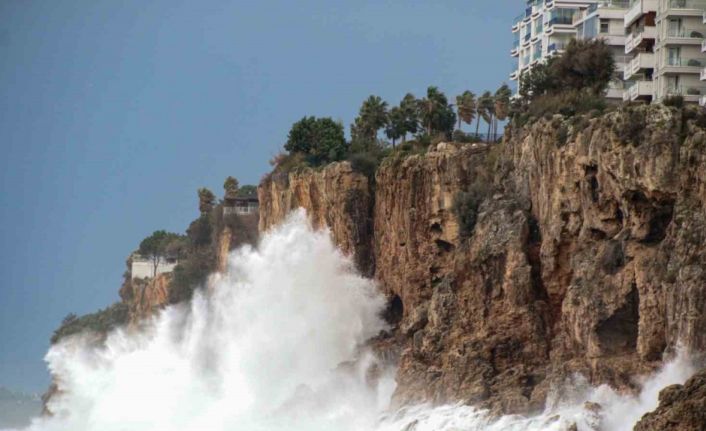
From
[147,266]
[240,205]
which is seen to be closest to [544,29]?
[240,205]

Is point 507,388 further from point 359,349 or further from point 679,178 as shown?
point 359,349

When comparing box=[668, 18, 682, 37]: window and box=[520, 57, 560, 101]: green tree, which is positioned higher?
box=[668, 18, 682, 37]: window

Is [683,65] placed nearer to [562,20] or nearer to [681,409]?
[562,20]

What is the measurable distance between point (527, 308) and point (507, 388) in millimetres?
2418

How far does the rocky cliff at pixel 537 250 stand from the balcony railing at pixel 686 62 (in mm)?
6135

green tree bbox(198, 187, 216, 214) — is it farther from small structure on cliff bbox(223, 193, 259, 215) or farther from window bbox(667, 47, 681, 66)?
window bbox(667, 47, 681, 66)

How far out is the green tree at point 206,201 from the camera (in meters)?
113

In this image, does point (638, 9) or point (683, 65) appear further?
point (638, 9)

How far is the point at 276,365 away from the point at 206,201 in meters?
39.5

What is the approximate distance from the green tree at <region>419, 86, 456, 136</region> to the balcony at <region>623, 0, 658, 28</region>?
36.0 feet

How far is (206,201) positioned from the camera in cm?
11431

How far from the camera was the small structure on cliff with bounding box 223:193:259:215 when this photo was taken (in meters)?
98.2

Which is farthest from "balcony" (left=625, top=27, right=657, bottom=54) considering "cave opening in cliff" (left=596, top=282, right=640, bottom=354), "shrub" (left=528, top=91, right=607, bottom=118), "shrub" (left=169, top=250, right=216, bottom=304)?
"shrub" (left=169, top=250, right=216, bottom=304)

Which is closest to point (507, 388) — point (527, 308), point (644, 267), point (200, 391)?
point (527, 308)
